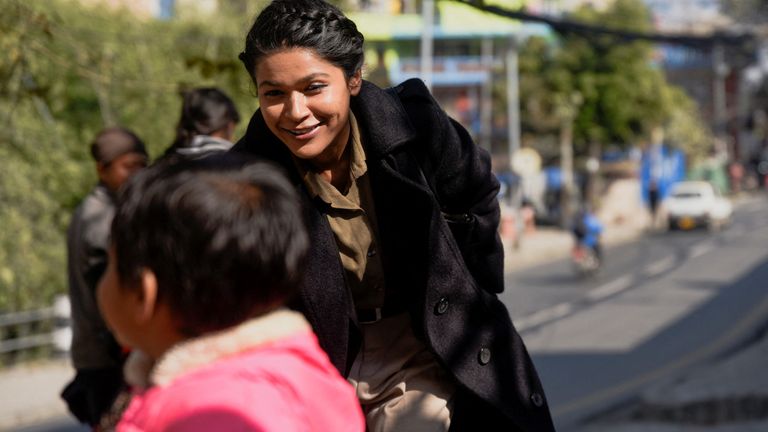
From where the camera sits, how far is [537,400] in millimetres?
2650

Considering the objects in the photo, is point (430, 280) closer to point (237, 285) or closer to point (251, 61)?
point (251, 61)

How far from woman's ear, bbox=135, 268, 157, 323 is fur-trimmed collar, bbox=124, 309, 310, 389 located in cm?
5

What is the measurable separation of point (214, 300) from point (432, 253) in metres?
1.04

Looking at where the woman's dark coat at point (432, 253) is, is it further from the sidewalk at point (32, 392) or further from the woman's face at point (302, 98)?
the sidewalk at point (32, 392)

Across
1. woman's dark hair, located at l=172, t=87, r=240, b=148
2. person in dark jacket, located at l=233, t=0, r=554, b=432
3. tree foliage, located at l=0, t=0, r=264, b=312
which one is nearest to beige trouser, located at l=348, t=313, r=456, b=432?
person in dark jacket, located at l=233, t=0, r=554, b=432

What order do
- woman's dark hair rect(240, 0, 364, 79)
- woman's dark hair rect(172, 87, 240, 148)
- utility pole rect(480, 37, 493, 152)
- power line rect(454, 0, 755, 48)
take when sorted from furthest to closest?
utility pole rect(480, 37, 493, 152) → power line rect(454, 0, 755, 48) → woman's dark hair rect(172, 87, 240, 148) → woman's dark hair rect(240, 0, 364, 79)

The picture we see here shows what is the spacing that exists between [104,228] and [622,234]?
33.4 metres

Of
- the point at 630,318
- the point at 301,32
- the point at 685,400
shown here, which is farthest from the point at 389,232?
the point at 630,318

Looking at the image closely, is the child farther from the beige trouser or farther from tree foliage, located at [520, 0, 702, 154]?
tree foliage, located at [520, 0, 702, 154]

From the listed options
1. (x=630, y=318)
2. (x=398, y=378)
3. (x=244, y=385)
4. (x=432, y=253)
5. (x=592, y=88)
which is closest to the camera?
(x=244, y=385)

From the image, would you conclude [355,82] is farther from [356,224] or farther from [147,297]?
[147,297]

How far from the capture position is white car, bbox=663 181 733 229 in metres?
37.3

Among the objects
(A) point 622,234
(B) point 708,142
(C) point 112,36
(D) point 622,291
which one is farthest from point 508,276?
(B) point 708,142

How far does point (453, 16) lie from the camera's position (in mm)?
50594
